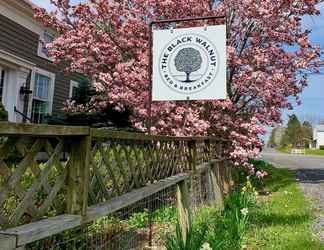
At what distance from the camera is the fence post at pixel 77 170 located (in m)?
2.12

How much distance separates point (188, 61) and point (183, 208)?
1.95m

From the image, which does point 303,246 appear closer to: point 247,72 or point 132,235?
point 132,235

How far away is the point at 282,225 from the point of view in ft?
20.0

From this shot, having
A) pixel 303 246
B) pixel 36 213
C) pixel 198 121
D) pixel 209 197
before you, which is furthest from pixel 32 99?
pixel 36 213

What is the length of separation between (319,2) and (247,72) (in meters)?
2.90

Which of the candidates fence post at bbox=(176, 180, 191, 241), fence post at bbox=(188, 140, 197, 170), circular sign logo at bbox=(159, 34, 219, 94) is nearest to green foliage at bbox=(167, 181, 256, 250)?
fence post at bbox=(176, 180, 191, 241)

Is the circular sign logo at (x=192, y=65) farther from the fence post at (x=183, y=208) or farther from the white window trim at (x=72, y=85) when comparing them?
the white window trim at (x=72, y=85)

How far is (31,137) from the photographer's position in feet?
5.81

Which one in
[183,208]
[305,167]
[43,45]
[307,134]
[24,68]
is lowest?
[183,208]

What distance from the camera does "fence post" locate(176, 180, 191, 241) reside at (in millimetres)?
4223

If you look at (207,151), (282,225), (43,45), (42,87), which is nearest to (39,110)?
(42,87)

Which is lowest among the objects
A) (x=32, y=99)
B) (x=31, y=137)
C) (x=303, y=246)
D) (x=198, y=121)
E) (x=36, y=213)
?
(x=303, y=246)

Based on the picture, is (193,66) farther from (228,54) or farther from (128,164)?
(228,54)

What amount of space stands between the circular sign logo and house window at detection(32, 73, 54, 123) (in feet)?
29.8
